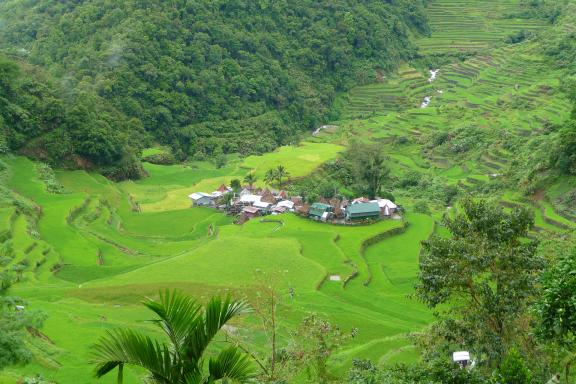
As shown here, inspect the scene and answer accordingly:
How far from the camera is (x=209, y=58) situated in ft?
200

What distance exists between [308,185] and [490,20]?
155 feet

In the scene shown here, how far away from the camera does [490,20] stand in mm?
76375

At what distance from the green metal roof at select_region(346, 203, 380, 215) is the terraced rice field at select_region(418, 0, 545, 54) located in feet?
149

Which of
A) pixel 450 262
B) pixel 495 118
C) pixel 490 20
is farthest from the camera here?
pixel 490 20

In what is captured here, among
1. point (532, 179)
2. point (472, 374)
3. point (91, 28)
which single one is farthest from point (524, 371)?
point (91, 28)

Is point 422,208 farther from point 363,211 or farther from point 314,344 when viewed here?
point 314,344

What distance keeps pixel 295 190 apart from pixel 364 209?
30.7 ft

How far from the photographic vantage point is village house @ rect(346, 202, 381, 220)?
30656mm

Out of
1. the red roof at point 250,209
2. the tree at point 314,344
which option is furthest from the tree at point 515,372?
the red roof at point 250,209

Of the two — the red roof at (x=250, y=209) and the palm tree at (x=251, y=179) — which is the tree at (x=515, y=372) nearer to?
the red roof at (x=250, y=209)

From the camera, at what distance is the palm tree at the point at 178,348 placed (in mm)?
4844

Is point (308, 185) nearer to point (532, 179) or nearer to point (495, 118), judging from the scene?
point (532, 179)

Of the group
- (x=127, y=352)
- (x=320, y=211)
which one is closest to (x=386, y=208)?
(x=320, y=211)

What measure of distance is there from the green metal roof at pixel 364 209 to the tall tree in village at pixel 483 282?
18.6m
